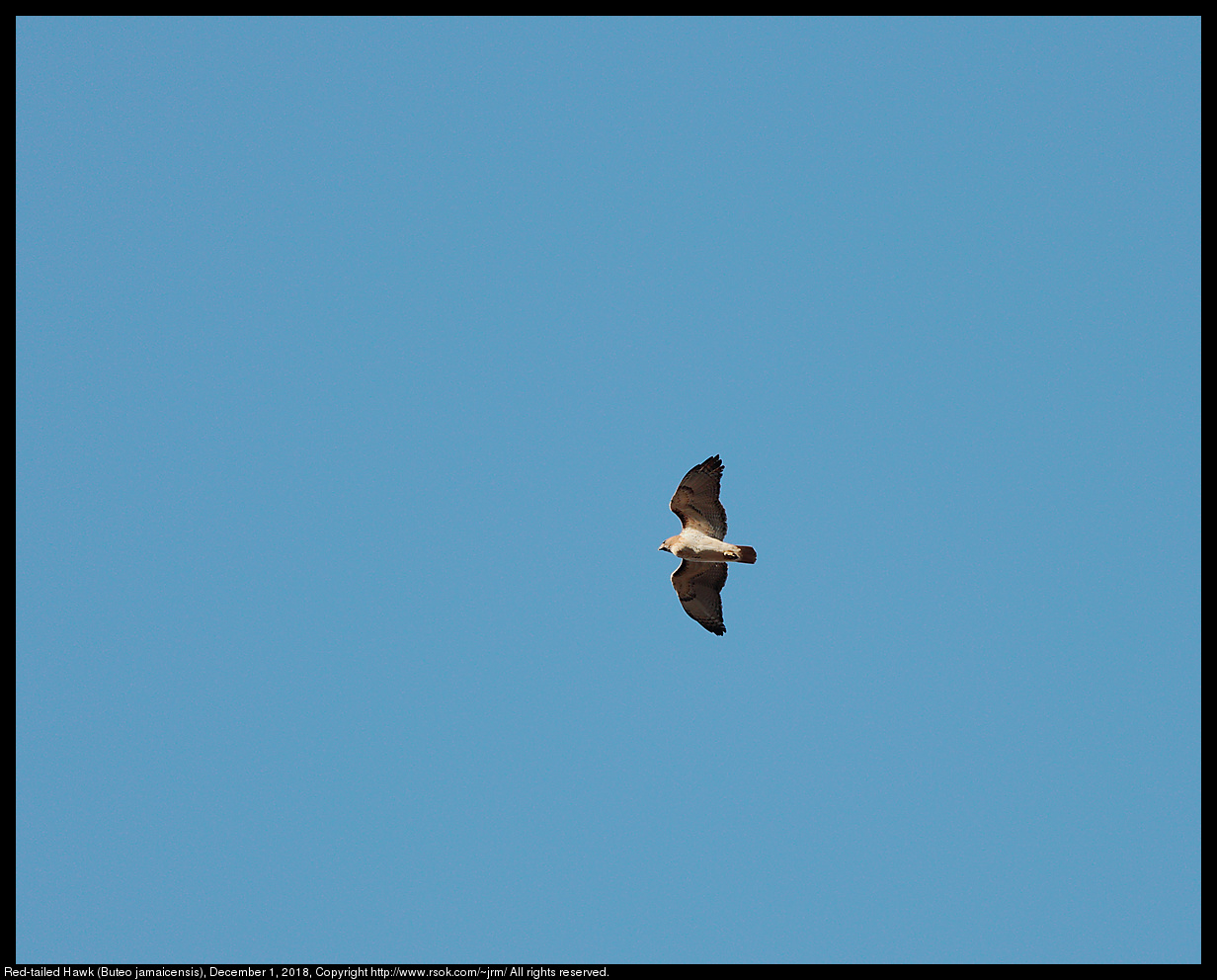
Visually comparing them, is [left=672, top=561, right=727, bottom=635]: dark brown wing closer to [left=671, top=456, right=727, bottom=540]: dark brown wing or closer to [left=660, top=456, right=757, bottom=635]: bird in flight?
[left=660, top=456, right=757, bottom=635]: bird in flight

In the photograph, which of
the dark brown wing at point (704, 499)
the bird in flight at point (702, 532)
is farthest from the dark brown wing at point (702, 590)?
the dark brown wing at point (704, 499)

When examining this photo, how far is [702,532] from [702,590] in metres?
1.43

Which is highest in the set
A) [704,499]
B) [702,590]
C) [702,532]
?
[704,499]

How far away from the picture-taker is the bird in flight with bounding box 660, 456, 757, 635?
69.5 feet

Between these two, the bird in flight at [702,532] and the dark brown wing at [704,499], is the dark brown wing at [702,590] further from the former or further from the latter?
the dark brown wing at [704,499]

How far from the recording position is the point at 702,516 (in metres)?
21.6

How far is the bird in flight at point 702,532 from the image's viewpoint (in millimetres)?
21188

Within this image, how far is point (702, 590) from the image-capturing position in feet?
73.4

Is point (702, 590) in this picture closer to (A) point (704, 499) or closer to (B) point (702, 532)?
(B) point (702, 532)

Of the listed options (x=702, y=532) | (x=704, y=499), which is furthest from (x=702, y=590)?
(x=704, y=499)
